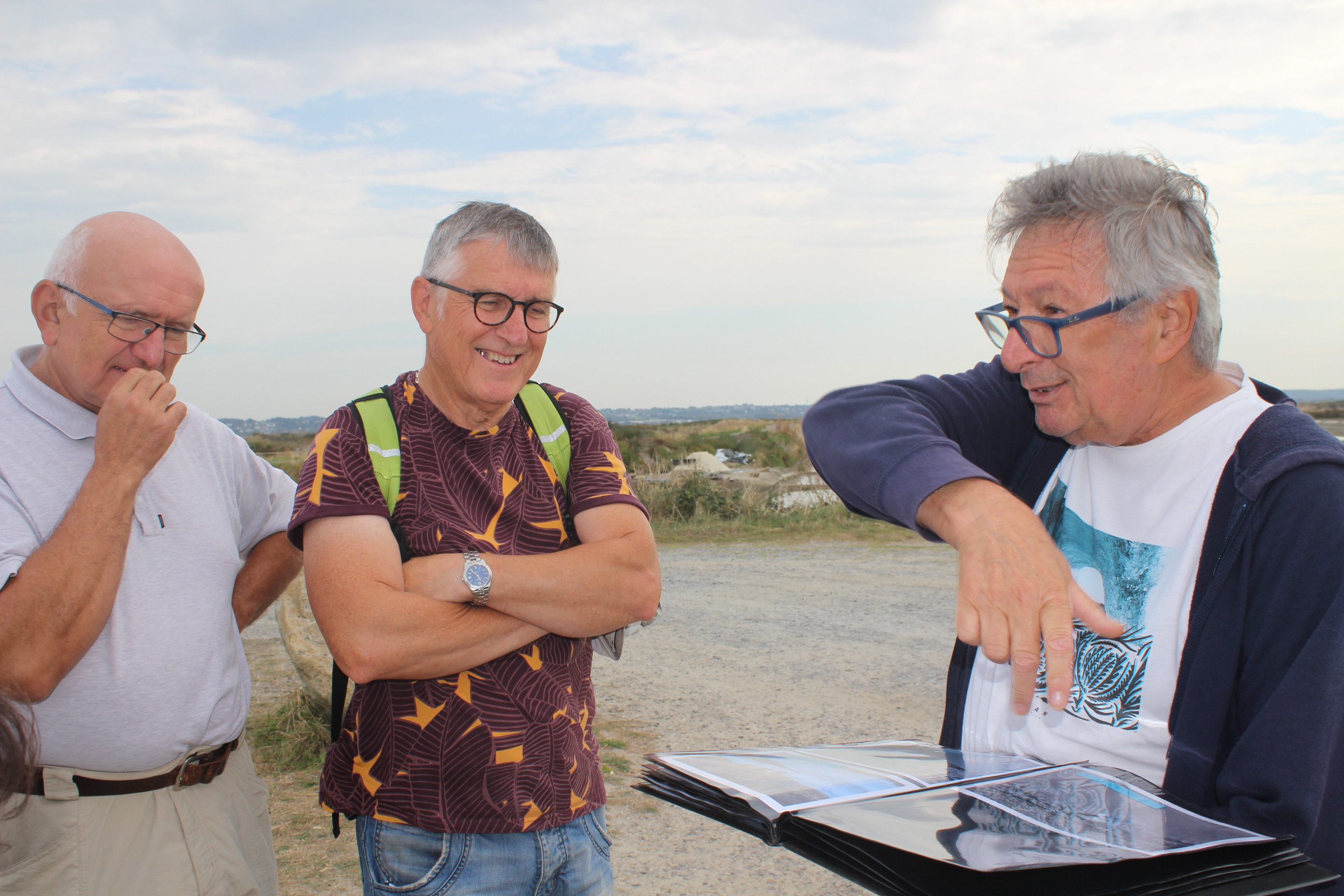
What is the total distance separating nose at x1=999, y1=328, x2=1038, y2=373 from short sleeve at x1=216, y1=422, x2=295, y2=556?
193 cm

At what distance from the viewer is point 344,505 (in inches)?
82.1

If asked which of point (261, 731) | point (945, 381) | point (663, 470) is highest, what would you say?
point (945, 381)

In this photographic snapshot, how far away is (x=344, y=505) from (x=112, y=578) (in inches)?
19.6

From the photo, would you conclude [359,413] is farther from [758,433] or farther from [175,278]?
[758,433]

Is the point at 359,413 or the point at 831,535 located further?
the point at 831,535

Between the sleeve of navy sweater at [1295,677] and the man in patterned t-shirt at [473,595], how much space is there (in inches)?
52.4

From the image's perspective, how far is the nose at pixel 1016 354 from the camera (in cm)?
175

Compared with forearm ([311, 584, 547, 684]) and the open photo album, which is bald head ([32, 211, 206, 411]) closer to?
forearm ([311, 584, 547, 684])

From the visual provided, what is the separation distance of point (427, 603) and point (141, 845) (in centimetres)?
85

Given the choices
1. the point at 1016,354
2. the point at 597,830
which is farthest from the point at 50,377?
the point at 1016,354

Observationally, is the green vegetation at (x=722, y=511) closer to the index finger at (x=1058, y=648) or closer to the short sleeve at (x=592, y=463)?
the short sleeve at (x=592, y=463)

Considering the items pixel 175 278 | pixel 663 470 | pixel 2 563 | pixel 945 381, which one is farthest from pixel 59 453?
pixel 663 470

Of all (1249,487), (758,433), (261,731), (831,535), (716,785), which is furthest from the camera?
(758,433)

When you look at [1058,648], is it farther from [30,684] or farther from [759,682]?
[759,682]
